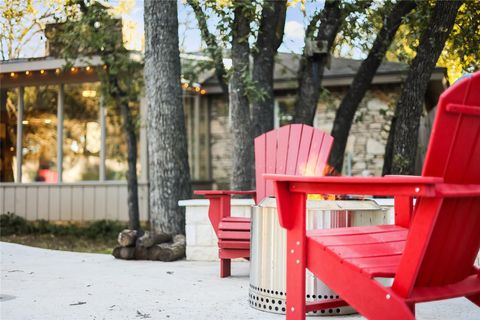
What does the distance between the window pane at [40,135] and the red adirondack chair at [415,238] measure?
300 inches

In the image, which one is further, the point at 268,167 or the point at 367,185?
the point at 268,167

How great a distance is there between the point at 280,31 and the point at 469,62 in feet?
7.10

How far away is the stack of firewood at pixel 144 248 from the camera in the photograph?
500cm

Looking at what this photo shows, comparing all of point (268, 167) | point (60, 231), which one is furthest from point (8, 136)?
point (268, 167)

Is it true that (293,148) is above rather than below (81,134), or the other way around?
below

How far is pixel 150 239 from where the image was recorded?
5070mm

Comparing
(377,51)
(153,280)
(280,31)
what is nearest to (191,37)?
(280,31)

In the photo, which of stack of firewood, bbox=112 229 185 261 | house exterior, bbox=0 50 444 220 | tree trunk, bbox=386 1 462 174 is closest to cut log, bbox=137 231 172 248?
stack of firewood, bbox=112 229 185 261

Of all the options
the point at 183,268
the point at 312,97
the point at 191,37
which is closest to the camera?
the point at 183,268

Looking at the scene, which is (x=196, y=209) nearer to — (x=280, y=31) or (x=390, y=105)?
(x=280, y=31)

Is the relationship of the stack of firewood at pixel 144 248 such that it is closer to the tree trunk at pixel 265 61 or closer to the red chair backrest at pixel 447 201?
the tree trunk at pixel 265 61

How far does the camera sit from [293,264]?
82.1 inches

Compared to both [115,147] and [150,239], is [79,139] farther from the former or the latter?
[150,239]

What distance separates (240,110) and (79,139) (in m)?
4.15
